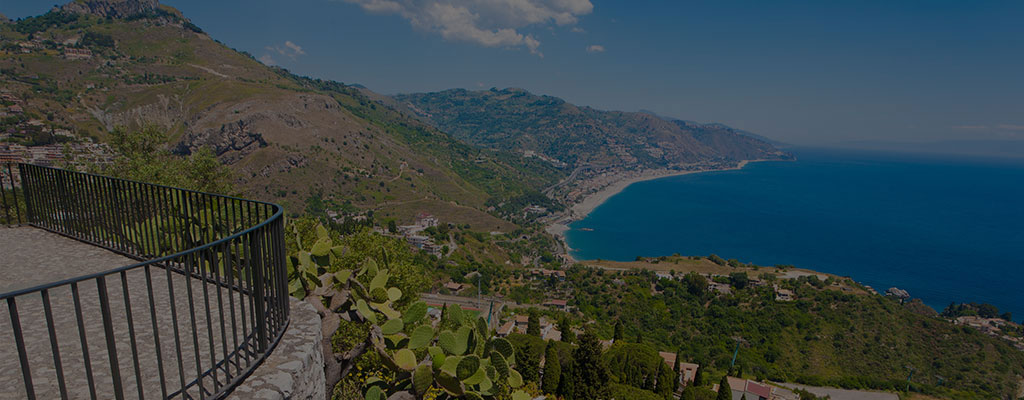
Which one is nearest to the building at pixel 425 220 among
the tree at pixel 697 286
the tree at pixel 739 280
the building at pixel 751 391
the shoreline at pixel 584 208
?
the shoreline at pixel 584 208

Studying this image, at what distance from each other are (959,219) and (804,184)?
195 ft

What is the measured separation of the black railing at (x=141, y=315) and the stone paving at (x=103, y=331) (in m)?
0.01

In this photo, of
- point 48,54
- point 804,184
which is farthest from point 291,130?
point 804,184

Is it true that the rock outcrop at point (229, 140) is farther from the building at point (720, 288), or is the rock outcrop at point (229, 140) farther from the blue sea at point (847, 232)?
the building at point (720, 288)

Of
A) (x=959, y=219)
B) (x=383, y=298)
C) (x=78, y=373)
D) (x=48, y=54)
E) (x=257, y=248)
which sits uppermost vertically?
(x=48, y=54)

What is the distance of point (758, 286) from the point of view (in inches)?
1908

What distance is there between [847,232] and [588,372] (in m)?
113

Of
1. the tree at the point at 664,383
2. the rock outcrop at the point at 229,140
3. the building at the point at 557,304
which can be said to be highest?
the rock outcrop at the point at 229,140

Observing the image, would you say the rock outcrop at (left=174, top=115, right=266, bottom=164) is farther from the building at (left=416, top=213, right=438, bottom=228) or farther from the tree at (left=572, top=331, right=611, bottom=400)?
the tree at (left=572, top=331, right=611, bottom=400)

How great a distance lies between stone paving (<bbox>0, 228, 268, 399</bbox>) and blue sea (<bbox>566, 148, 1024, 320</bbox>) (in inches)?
2994

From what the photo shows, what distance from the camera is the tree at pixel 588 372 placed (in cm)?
1512

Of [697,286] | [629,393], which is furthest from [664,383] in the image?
[697,286]

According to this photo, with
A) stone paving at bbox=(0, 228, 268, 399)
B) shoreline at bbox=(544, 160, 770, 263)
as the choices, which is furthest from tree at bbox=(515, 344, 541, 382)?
shoreline at bbox=(544, 160, 770, 263)

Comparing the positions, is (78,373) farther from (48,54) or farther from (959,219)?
(959,219)
